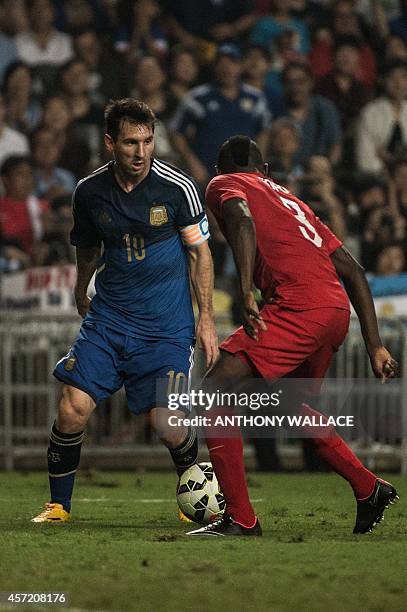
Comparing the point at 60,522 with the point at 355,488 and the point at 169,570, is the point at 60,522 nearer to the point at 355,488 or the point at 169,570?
the point at 355,488

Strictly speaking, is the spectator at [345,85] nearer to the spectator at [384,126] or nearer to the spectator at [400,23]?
the spectator at [384,126]

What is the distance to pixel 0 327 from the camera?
41.9ft

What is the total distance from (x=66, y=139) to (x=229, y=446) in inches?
368

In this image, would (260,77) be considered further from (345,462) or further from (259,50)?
(345,462)

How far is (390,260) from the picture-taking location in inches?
577

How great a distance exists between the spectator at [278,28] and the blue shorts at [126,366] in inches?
401

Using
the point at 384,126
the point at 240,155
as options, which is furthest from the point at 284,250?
the point at 384,126

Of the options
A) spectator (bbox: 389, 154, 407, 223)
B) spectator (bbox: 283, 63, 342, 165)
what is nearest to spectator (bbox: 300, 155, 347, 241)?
spectator (bbox: 283, 63, 342, 165)

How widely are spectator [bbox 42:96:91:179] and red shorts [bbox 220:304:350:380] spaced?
8.91 m

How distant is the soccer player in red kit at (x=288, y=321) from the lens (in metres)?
6.62

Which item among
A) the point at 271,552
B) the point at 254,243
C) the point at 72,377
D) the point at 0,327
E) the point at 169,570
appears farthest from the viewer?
the point at 0,327

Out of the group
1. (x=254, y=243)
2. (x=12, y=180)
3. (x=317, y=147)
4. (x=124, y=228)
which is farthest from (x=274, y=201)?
(x=317, y=147)

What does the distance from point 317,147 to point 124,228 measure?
911 cm

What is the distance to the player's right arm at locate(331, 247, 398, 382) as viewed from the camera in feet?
22.0
